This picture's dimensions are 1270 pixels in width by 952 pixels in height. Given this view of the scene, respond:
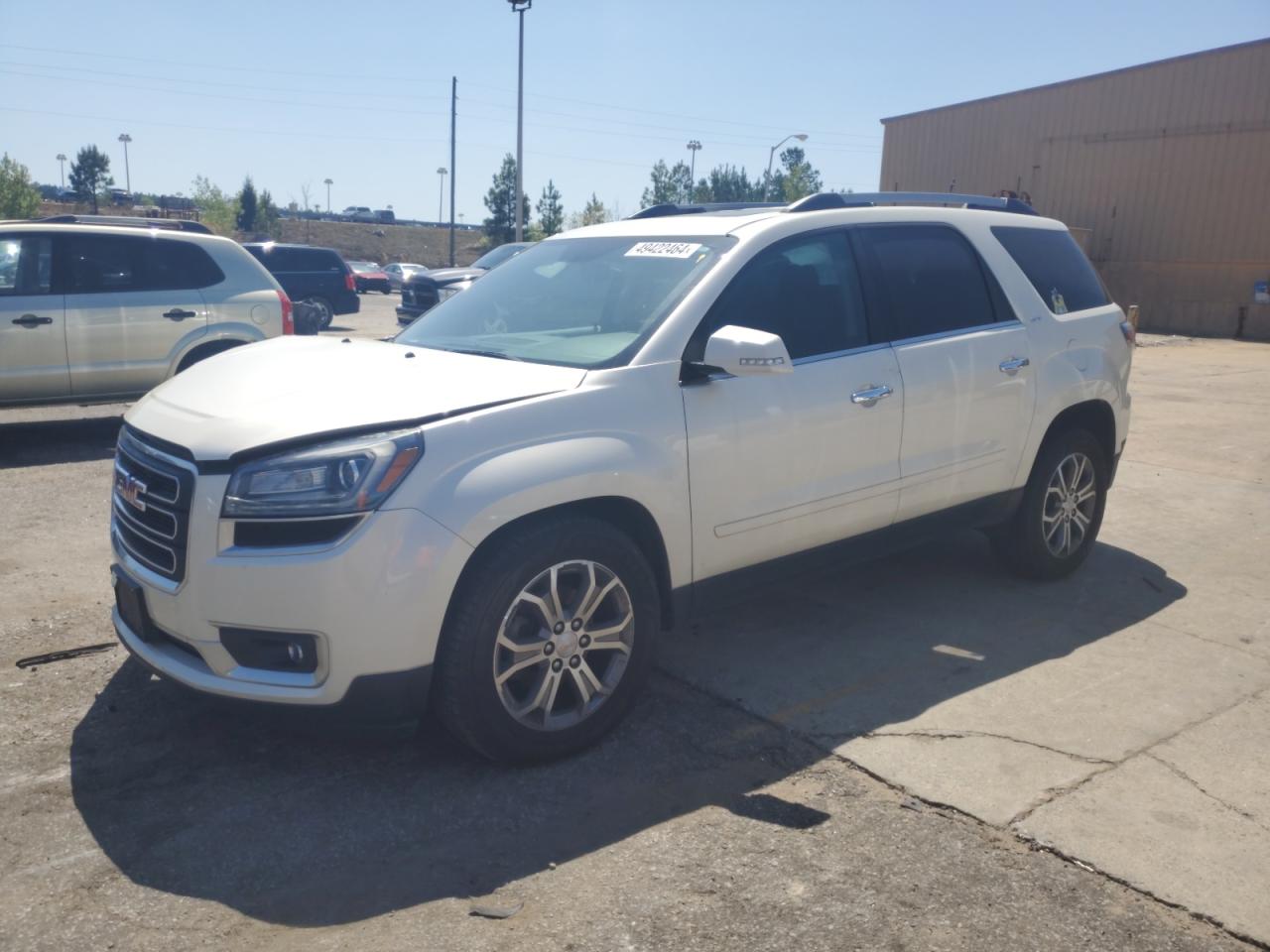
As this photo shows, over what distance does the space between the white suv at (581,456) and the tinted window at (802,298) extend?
15 mm

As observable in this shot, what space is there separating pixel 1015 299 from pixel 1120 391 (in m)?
0.99

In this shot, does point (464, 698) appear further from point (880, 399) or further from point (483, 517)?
point (880, 399)

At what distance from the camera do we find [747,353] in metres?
3.74

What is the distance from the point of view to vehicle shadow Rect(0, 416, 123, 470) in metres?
8.62

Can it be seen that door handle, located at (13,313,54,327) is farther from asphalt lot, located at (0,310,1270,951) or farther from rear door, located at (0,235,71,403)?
asphalt lot, located at (0,310,1270,951)

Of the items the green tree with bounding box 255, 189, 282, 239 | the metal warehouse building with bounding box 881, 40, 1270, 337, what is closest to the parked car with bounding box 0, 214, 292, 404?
the metal warehouse building with bounding box 881, 40, 1270, 337

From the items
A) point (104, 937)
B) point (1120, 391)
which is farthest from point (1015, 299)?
point (104, 937)

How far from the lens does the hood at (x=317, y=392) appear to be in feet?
10.9

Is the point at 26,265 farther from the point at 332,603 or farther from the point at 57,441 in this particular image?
the point at 332,603

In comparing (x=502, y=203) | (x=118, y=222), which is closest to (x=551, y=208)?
(x=502, y=203)

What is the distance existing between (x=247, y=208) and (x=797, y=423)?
78487 millimetres

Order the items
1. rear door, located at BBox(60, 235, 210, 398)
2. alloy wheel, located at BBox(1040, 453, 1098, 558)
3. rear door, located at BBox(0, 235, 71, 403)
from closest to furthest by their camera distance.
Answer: alloy wheel, located at BBox(1040, 453, 1098, 558), rear door, located at BBox(0, 235, 71, 403), rear door, located at BBox(60, 235, 210, 398)

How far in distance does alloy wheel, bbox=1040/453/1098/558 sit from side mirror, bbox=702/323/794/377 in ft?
7.88

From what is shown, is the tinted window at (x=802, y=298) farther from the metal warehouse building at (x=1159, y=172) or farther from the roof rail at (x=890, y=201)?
the metal warehouse building at (x=1159, y=172)
